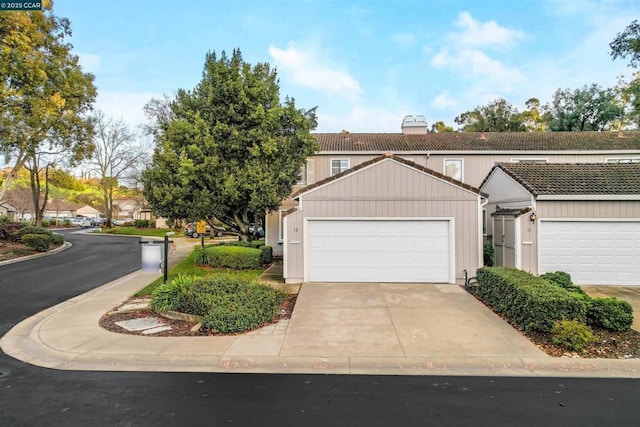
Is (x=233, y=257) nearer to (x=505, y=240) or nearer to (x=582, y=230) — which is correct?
(x=505, y=240)

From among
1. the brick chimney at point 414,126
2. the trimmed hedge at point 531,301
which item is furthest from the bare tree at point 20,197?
the trimmed hedge at point 531,301

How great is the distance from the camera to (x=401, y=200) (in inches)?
426

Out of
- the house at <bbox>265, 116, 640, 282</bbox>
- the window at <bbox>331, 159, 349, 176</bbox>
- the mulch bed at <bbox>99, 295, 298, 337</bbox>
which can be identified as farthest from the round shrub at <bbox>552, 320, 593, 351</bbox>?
the window at <bbox>331, 159, 349, 176</bbox>

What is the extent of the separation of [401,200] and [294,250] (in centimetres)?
354

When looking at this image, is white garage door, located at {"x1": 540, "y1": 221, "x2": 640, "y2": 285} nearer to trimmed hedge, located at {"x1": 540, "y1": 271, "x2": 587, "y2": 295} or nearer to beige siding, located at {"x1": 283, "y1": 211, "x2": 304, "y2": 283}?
trimmed hedge, located at {"x1": 540, "y1": 271, "x2": 587, "y2": 295}

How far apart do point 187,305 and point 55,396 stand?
3.29 meters

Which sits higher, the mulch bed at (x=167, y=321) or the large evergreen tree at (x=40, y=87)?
the large evergreen tree at (x=40, y=87)

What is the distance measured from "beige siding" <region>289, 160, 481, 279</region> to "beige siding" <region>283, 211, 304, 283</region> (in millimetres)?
119

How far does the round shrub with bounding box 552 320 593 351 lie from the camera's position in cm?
564

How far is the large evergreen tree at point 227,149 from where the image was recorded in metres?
13.7

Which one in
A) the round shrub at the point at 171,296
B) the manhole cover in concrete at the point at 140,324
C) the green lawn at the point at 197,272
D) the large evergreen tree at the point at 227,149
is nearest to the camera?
the manhole cover in concrete at the point at 140,324

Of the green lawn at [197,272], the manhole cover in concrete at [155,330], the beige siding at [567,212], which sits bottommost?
the manhole cover in concrete at [155,330]

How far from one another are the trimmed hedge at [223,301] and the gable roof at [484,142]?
1196 cm

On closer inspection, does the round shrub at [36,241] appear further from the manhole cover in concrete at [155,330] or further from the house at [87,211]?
the house at [87,211]
